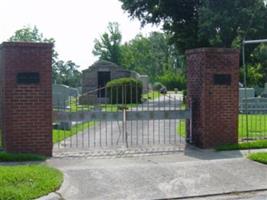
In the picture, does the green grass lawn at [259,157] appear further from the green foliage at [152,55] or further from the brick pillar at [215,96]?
the green foliage at [152,55]

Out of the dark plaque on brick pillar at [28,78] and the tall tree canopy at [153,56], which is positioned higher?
the tall tree canopy at [153,56]

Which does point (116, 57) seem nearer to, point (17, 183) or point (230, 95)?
point (230, 95)

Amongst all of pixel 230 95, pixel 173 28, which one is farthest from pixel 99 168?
pixel 173 28

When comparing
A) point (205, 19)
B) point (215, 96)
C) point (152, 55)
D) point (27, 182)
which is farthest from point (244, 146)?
point (152, 55)

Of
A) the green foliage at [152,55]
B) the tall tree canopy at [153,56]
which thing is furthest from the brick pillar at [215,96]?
the green foliage at [152,55]

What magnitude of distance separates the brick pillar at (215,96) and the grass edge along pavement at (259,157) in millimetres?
1517

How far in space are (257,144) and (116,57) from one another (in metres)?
60.7

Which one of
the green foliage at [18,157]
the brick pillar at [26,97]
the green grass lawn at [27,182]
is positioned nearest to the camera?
the green grass lawn at [27,182]

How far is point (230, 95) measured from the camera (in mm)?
12656

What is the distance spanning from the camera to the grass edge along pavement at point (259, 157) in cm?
1059

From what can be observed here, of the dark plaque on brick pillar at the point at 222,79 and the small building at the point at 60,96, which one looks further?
the small building at the point at 60,96

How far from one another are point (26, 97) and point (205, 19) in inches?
1027

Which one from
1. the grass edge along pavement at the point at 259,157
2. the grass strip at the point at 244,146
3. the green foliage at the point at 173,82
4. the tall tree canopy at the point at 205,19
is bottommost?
the grass edge along pavement at the point at 259,157

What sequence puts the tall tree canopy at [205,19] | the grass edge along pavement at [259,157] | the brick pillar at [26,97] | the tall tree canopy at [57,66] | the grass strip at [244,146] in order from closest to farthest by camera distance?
the grass edge along pavement at [259,157] → the brick pillar at [26,97] → the grass strip at [244,146] → the tall tree canopy at [205,19] → the tall tree canopy at [57,66]
